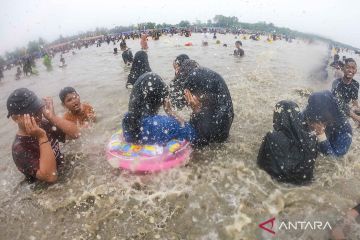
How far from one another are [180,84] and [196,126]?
2023mm

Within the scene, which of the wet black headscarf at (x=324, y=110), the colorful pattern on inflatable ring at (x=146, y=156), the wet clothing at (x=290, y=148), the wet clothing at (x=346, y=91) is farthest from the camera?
the wet clothing at (x=346, y=91)

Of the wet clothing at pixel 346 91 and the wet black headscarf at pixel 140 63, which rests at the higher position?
the wet black headscarf at pixel 140 63

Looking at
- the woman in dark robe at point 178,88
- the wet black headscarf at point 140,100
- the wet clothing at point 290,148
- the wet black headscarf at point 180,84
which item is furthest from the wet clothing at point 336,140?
the woman in dark robe at point 178,88

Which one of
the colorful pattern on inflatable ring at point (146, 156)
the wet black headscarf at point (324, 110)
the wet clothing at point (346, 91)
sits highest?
the wet black headscarf at point (324, 110)

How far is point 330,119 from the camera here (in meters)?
4.90

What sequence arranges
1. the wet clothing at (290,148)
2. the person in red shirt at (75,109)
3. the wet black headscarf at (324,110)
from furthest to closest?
the person in red shirt at (75,109)
the wet black headscarf at (324,110)
the wet clothing at (290,148)

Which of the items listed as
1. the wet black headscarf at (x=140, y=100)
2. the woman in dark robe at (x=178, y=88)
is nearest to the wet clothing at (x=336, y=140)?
the wet black headscarf at (x=140, y=100)

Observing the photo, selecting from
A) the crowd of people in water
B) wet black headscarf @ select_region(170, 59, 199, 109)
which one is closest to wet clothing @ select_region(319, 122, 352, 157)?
the crowd of people in water

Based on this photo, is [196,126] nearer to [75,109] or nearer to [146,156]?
[146,156]

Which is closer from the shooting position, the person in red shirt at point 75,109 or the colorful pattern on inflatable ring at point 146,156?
the colorful pattern on inflatable ring at point 146,156

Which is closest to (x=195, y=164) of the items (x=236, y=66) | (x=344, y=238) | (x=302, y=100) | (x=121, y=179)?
(x=121, y=179)

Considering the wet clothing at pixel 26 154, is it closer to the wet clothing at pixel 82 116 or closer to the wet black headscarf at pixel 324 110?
the wet clothing at pixel 82 116

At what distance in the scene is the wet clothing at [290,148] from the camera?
173 inches

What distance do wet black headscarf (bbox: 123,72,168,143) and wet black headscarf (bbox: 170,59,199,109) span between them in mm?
2110
